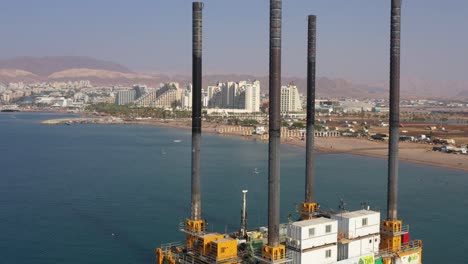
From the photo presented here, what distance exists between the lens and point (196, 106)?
1324cm

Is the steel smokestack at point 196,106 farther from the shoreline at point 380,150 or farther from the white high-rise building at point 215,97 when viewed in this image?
the white high-rise building at point 215,97

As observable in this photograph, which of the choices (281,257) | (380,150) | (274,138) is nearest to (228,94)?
(380,150)

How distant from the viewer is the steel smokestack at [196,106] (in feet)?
42.5

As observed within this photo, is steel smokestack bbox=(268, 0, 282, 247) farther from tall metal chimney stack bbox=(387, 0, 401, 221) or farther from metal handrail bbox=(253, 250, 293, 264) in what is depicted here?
tall metal chimney stack bbox=(387, 0, 401, 221)

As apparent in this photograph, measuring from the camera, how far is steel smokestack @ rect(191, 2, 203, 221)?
42.5ft

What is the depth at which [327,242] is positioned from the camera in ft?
39.6

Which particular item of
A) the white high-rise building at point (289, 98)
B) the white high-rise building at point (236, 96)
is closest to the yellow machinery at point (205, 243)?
the white high-rise building at point (289, 98)

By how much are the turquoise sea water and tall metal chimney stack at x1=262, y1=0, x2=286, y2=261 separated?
30.7 ft

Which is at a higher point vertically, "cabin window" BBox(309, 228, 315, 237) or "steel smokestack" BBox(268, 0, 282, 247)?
"steel smokestack" BBox(268, 0, 282, 247)

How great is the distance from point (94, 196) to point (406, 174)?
24565 mm

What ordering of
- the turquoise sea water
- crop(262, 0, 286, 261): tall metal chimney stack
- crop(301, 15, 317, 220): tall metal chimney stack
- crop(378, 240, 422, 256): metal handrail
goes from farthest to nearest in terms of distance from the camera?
1. the turquoise sea water
2. crop(301, 15, 317, 220): tall metal chimney stack
3. crop(378, 240, 422, 256): metal handrail
4. crop(262, 0, 286, 261): tall metal chimney stack

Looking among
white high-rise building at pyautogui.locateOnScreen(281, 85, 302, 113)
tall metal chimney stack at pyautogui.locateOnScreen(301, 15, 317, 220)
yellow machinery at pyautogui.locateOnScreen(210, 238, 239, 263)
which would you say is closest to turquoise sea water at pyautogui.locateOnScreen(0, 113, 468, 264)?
tall metal chimney stack at pyautogui.locateOnScreen(301, 15, 317, 220)

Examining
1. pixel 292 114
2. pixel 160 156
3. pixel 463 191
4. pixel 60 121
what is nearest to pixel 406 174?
pixel 463 191

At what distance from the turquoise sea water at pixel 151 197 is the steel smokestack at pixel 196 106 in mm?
7385
